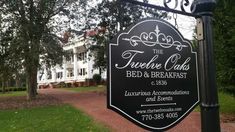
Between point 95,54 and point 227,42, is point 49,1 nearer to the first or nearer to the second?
point 95,54

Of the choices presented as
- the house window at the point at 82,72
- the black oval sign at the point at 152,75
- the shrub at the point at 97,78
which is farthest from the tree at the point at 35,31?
the house window at the point at 82,72

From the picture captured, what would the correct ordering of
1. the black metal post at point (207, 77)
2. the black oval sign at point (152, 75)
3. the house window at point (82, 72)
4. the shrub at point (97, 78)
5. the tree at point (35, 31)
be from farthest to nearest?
the house window at point (82, 72)
the shrub at point (97, 78)
the tree at point (35, 31)
the black oval sign at point (152, 75)
the black metal post at point (207, 77)

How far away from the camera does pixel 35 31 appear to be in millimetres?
25156

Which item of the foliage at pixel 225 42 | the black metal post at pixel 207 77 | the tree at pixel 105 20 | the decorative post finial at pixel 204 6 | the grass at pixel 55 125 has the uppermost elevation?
the tree at pixel 105 20

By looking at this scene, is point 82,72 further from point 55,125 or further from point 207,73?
point 207,73

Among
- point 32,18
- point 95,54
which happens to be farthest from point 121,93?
point 95,54

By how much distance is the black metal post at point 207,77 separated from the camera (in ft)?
9.71

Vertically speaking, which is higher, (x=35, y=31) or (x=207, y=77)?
(x=35, y=31)

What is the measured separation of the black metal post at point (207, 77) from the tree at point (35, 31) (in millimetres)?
22194

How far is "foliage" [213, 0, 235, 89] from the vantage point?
13.3 m

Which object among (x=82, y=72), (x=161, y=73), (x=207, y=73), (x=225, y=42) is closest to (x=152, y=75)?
(x=161, y=73)

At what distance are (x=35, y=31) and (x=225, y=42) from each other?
14.9 meters

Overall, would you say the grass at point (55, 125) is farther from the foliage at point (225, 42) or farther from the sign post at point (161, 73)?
the sign post at point (161, 73)

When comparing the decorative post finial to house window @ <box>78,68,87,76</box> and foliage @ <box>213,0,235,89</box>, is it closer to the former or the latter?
foliage @ <box>213,0,235,89</box>
